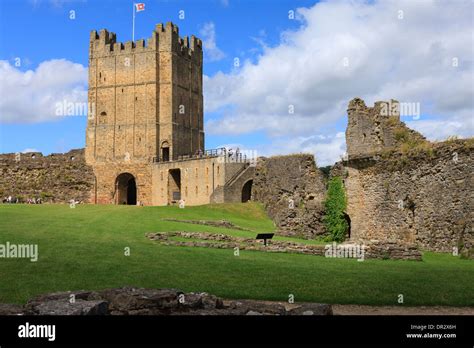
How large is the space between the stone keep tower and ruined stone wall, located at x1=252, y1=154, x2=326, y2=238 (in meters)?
26.1

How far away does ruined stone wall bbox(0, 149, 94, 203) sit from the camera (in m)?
63.1

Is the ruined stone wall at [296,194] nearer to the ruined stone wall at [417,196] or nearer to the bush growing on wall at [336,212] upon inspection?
the bush growing on wall at [336,212]

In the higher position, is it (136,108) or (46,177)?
(136,108)

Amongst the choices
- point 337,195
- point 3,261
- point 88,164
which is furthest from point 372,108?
point 88,164

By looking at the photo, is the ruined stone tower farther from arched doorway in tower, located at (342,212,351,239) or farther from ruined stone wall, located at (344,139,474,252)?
arched doorway in tower, located at (342,212,351,239)

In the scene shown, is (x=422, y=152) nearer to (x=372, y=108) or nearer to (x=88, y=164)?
(x=372, y=108)

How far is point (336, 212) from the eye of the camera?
2795cm

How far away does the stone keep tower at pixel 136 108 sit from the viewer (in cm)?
6600

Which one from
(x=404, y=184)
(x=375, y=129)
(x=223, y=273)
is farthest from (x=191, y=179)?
(x=223, y=273)

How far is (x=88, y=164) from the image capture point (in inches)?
2704

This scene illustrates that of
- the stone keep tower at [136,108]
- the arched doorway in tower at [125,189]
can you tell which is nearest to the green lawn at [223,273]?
the stone keep tower at [136,108]

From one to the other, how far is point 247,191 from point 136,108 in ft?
70.5

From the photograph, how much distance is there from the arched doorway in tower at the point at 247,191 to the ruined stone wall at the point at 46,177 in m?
23.0

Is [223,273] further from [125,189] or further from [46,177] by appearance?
[125,189]
